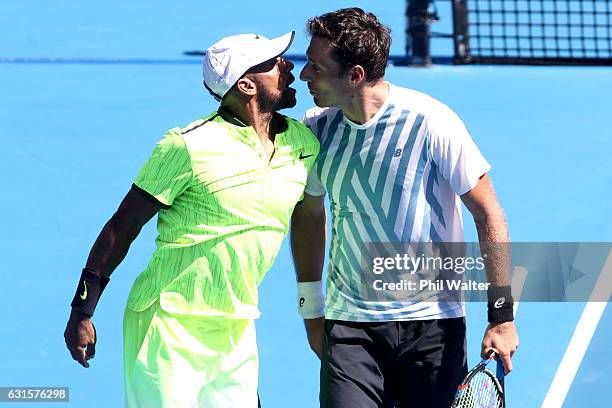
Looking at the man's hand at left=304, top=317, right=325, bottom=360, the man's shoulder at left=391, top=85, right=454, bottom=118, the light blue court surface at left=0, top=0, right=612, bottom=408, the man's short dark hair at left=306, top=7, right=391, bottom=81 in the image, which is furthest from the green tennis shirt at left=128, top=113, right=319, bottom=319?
the light blue court surface at left=0, top=0, right=612, bottom=408

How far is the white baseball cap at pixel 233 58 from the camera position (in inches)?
197

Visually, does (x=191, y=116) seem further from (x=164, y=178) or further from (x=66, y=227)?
(x=164, y=178)

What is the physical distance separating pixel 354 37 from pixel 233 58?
19.0 inches

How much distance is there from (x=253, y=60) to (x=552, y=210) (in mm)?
5959

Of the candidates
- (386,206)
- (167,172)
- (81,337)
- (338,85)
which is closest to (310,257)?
(386,206)

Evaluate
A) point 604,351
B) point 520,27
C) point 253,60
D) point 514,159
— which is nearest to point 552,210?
point 514,159

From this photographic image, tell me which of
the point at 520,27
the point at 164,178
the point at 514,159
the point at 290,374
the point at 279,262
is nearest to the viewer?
the point at 164,178

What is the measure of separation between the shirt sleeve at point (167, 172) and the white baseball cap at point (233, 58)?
1.01 feet

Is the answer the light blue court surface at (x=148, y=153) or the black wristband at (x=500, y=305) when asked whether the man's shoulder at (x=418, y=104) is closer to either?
the black wristband at (x=500, y=305)

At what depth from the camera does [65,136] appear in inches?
517

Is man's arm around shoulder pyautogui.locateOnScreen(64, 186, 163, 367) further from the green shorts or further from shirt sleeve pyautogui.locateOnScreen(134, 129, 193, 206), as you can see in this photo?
the green shorts

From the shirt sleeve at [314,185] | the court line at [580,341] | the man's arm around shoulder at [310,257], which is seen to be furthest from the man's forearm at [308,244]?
the court line at [580,341]

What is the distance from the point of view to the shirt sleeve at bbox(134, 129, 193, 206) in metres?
4.82

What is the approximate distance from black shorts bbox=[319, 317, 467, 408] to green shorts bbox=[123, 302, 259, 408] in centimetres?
48
